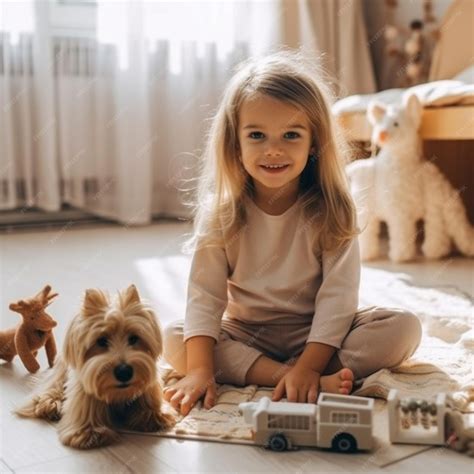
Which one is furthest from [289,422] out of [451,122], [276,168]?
[451,122]

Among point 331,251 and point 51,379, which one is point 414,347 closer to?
point 331,251

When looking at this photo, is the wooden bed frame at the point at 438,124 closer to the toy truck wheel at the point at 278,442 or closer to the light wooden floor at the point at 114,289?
the light wooden floor at the point at 114,289

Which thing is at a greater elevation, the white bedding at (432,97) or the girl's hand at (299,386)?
the white bedding at (432,97)

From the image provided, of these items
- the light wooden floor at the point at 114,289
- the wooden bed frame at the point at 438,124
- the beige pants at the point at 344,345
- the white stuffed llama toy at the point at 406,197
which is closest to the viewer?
the light wooden floor at the point at 114,289

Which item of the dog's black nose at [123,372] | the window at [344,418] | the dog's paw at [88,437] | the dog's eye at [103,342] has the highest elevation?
the dog's eye at [103,342]

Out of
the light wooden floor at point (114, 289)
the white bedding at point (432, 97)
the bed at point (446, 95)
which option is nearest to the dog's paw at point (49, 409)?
the light wooden floor at point (114, 289)

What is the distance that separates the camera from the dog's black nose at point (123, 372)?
867 mm

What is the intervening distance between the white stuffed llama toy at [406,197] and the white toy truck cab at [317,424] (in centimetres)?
131

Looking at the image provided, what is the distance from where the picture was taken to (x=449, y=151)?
247 cm

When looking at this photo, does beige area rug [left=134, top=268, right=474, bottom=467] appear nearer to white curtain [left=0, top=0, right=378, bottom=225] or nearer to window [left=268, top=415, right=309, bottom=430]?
window [left=268, top=415, right=309, bottom=430]

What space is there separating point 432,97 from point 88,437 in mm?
1529

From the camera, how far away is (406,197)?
2.16 metres

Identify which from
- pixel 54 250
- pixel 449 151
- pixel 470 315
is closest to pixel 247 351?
pixel 470 315

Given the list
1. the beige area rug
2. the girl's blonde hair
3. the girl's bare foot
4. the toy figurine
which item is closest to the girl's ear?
the beige area rug
